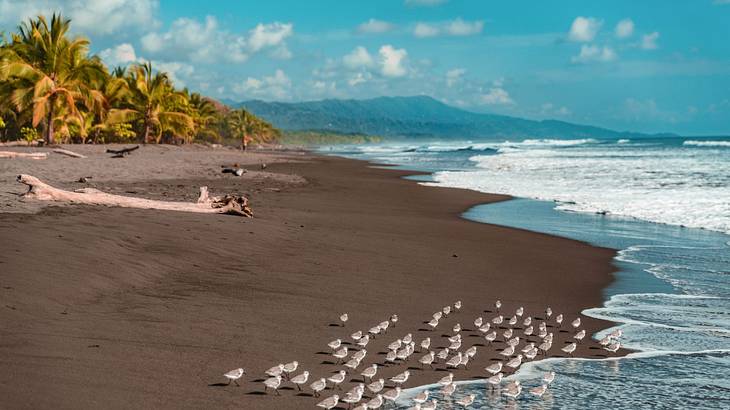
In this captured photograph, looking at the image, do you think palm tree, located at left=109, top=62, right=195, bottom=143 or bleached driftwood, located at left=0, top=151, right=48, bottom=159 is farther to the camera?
palm tree, located at left=109, top=62, right=195, bottom=143

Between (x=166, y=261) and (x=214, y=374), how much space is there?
17.1ft

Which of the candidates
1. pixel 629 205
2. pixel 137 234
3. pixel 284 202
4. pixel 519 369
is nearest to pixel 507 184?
pixel 629 205

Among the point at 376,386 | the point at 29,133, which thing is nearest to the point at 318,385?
the point at 376,386

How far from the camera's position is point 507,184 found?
41.8m

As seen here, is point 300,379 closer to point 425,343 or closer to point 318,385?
point 318,385

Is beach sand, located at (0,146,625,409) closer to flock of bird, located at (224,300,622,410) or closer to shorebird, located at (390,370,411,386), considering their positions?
flock of bird, located at (224,300,622,410)

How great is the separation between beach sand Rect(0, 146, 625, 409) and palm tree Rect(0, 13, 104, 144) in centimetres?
2709

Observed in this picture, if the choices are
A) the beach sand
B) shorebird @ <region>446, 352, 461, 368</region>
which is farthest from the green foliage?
shorebird @ <region>446, 352, 461, 368</region>

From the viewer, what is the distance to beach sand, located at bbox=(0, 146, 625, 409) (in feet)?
23.0

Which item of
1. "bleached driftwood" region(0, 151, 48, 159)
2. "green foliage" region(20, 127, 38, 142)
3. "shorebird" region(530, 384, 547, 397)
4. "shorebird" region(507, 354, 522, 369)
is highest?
"green foliage" region(20, 127, 38, 142)

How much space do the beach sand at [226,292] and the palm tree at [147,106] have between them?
4402 cm

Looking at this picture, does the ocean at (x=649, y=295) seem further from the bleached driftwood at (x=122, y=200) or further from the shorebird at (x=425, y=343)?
the bleached driftwood at (x=122, y=200)

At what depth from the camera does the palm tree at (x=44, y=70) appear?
44062 millimetres

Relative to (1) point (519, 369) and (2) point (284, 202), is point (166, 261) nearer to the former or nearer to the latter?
(1) point (519, 369)
